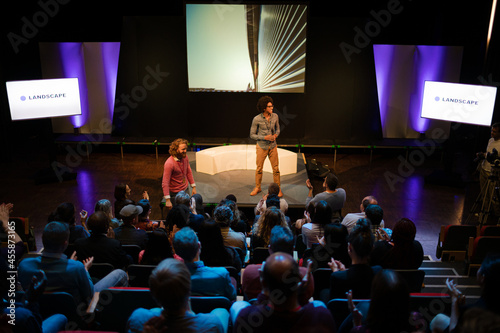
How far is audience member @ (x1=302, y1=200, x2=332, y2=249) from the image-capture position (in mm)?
4027

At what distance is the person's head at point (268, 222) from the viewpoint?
3.97 metres

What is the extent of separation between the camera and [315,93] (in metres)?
9.59

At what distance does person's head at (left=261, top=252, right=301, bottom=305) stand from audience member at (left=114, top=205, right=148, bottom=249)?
225 cm

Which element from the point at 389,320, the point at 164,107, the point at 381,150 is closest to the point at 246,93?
the point at 164,107

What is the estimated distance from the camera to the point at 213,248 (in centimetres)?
352

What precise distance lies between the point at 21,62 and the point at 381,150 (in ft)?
26.5

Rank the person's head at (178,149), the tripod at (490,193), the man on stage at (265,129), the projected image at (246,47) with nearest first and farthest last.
Result: the person's head at (178,149) → the tripod at (490,193) → the man on stage at (265,129) → the projected image at (246,47)

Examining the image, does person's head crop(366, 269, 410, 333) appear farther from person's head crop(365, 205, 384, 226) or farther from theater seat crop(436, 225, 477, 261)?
theater seat crop(436, 225, 477, 261)

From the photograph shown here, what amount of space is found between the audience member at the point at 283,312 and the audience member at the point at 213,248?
1.43 m

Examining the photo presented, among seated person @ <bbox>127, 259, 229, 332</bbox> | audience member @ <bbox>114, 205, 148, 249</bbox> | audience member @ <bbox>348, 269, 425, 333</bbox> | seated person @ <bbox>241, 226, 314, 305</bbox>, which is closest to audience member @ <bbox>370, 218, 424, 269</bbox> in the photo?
seated person @ <bbox>241, 226, 314, 305</bbox>

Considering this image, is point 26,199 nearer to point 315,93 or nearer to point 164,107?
point 164,107

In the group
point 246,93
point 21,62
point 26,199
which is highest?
point 21,62

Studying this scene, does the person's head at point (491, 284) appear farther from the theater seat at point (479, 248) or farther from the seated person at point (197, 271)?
the theater seat at point (479, 248)

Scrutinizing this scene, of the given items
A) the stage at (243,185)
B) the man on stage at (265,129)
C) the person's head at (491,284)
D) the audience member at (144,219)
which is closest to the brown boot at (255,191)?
the stage at (243,185)
